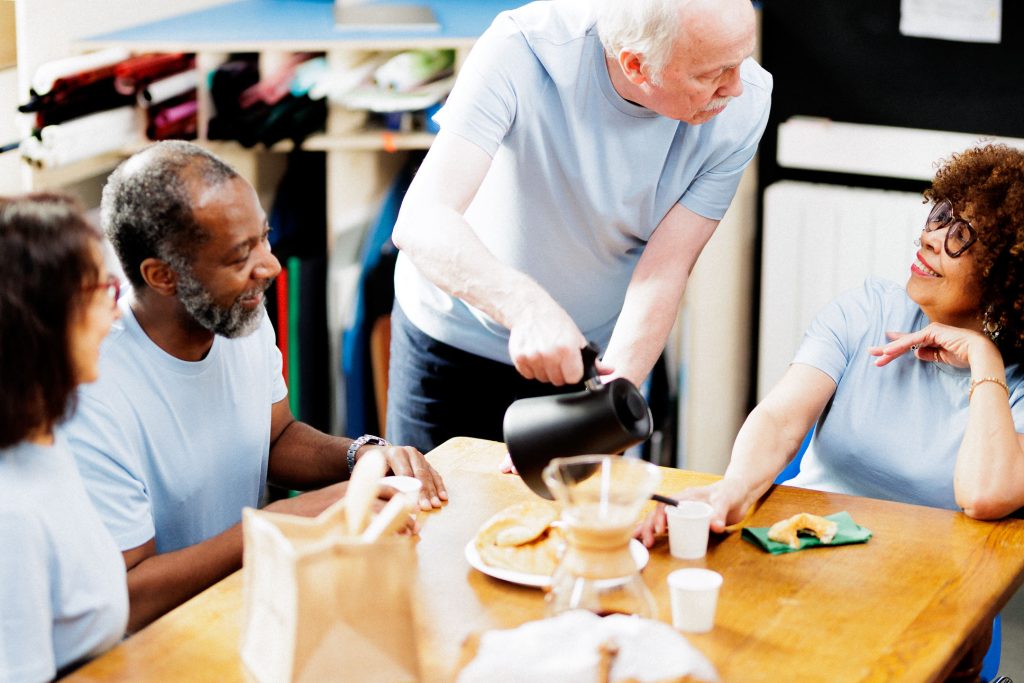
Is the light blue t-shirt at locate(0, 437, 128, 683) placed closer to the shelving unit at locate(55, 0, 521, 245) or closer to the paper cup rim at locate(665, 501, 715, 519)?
the paper cup rim at locate(665, 501, 715, 519)

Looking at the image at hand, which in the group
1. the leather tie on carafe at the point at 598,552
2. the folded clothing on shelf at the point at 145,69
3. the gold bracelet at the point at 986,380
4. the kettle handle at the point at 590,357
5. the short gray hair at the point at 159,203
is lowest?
the gold bracelet at the point at 986,380

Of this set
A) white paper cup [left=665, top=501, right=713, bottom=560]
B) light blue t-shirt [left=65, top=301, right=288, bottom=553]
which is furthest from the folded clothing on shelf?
white paper cup [left=665, top=501, right=713, bottom=560]

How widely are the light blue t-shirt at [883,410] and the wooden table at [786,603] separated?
0.17 meters

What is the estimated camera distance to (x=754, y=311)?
364 centimetres

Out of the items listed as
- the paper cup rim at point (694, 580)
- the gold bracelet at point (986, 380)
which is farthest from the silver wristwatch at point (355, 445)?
the gold bracelet at point (986, 380)

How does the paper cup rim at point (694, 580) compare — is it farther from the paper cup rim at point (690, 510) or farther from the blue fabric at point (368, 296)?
the blue fabric at point (368, 296)

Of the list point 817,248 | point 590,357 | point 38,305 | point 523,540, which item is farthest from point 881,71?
point 38,305

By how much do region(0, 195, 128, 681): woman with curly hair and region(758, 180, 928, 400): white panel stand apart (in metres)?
2.32

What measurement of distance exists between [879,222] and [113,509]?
2244 millimetres

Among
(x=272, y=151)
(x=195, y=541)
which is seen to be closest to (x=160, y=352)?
(x=195, y=541)

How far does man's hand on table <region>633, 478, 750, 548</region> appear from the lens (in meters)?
1.79

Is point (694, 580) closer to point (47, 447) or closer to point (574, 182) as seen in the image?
point (47, 447)

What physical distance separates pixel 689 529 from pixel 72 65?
1.86 metres

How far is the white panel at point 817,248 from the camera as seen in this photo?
3.33m
